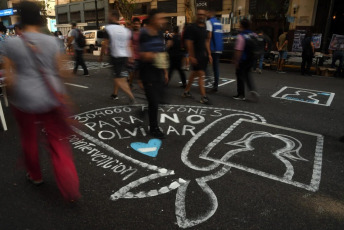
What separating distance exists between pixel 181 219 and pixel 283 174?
151 cm

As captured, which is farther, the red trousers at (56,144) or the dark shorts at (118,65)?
the dark shorts at (118,65)

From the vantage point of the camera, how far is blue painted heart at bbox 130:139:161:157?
3.76 meters

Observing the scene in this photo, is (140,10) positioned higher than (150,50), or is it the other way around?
(140,10)

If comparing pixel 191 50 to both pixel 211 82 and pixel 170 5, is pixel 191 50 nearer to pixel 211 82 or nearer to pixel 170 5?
pixel 211 82

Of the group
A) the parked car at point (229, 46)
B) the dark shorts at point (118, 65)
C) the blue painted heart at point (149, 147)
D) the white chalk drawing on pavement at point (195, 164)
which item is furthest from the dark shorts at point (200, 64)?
the parked car at point (229, 46)

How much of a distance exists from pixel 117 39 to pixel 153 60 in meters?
2.48

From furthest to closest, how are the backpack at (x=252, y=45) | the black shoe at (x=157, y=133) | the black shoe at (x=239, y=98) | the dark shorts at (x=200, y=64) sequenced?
the black shoe at (x=239, y=98) → the backpack at (x=252, y=45) → the dark shorts at (x=200, y=64) → the black shoe at (x=157, y=133)

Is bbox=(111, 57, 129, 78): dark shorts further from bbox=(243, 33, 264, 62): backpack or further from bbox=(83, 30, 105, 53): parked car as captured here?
bbox=(83, 30, 105, 53): parked car

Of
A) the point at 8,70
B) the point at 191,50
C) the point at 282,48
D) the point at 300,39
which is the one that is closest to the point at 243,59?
the point at 191,50

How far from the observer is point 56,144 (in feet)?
8.17

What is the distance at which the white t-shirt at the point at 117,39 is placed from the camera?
239 inches

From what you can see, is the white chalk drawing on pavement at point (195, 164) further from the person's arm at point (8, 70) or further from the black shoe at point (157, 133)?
the person's arm at point (8, 70)

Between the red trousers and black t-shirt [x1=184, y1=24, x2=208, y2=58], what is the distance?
3.74 metres

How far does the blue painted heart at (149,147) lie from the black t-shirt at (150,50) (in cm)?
96
